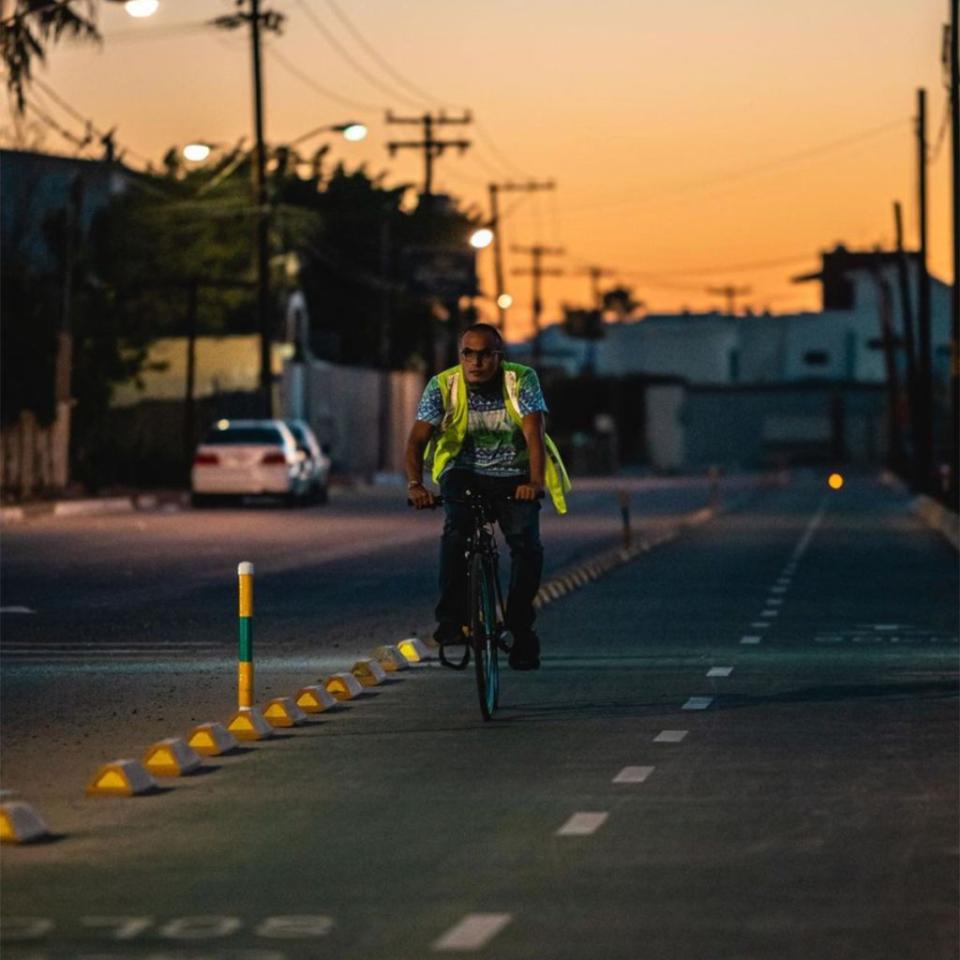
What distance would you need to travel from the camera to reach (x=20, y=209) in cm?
7325

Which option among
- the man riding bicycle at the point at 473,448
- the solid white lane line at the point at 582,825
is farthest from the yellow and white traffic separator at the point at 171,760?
the man riding bicycle at the point at 473,448

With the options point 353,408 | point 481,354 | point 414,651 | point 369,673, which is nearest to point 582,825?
point 481,354

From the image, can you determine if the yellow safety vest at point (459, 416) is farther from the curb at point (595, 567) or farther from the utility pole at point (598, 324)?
the utility pole at point (598, 324)

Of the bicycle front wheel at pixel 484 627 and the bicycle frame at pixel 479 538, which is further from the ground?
the bicycle frame at pixel 479 538

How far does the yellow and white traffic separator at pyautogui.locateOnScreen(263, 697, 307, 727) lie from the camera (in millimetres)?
15070

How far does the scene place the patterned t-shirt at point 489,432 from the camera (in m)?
15.1

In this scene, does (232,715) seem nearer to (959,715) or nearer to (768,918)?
(959,715)

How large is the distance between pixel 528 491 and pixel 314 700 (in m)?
1.94

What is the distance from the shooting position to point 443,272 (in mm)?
109750

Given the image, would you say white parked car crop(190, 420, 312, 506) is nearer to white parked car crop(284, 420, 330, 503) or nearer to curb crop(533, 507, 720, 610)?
white parked car crop(284, 420, 330, 503)

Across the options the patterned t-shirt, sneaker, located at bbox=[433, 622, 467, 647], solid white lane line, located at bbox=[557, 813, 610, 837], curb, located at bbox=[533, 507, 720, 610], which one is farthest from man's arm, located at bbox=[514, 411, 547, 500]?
curb, located at bbox=[533, 507, 720, 610]

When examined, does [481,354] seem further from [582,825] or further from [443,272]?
[443,272]

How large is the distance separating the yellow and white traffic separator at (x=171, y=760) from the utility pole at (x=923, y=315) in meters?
55.1

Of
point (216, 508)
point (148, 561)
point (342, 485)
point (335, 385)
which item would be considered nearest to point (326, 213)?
point (335, 385)
